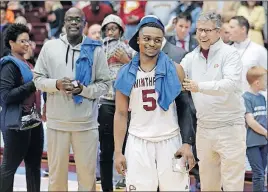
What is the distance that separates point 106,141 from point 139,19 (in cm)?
388

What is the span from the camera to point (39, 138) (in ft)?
16.9

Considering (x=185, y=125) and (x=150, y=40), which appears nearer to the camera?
(x=150, y=40)

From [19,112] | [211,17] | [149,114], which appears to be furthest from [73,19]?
[149,114]

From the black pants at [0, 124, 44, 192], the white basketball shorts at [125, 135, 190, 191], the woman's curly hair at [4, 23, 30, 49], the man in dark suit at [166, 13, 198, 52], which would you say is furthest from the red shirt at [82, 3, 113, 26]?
the white basketball shorts at [125, 135, 190, 191]

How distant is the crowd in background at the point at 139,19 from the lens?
5648mm

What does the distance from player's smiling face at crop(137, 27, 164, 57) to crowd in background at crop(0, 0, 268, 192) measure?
1509 millimetres

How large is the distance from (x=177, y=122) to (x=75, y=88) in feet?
3.63

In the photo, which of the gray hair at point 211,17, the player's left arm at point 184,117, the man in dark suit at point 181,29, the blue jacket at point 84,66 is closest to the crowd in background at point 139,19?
the man in dark suit at point 181,29

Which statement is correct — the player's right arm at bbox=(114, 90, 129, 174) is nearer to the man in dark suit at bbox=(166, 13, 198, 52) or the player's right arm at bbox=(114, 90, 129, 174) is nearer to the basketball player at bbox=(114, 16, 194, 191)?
the basketball player at bbox=(114, 16, 194, 191)

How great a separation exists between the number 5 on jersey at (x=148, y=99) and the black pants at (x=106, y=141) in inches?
63.2

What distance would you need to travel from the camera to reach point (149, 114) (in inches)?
154

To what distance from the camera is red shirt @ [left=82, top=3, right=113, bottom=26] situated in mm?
9508

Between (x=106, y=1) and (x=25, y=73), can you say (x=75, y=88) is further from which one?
(x=106, y=1)

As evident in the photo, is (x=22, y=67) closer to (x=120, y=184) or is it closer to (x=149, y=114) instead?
(x=149, y=114)
